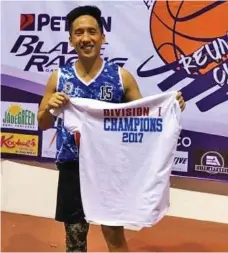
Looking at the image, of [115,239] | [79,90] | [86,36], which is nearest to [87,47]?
[86,36]

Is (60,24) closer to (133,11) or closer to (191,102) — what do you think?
(133,11)

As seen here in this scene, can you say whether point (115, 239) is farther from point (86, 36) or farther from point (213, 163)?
point (213, 163)

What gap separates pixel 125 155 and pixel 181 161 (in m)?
0.99

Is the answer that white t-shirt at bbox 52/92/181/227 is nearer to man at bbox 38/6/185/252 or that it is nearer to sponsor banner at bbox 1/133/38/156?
man at bbox 38/6/185/252

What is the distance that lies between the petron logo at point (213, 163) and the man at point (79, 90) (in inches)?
36.2

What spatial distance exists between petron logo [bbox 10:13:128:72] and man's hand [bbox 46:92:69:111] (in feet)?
3.67

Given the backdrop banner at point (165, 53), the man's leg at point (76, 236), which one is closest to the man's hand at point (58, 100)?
the man's leg at point (76, 236)

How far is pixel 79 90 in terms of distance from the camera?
182 cm

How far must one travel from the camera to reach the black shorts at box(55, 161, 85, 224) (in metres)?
1.88

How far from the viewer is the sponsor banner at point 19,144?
3.04 metres

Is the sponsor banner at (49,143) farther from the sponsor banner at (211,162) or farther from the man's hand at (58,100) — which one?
the man's hand at (58,100)

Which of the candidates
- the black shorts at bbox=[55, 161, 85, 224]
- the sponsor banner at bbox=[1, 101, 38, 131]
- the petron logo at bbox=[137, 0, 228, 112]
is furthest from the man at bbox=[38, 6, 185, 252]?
the sponsor banner at bbox=[1, 101, 38, 131]

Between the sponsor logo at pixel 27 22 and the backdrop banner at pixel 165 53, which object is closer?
the backdrop banner at pixel 165 53

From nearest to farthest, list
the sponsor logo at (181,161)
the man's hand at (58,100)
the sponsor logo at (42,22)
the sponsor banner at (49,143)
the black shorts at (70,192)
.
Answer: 1. the man's hand at (58,100)
2. the black shorts at (70,192)
3. the sponsor logo at (181,161)
4. the sponsor logo at (42,22)
5. the sponsor banner at (49,143)
